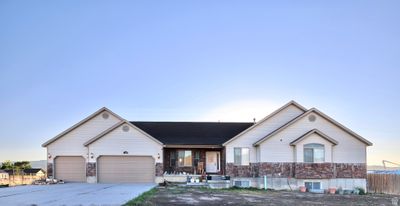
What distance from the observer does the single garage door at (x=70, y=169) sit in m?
37.6

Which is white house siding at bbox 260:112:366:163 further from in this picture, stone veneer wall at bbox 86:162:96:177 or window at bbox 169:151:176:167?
stone veneer wall at bbox 86:162:96:177

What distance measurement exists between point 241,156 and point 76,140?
1314 centimetres

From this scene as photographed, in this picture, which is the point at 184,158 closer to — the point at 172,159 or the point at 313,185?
the point at 172,159

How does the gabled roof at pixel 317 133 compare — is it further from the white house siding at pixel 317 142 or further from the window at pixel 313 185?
the window at pixel 313 185

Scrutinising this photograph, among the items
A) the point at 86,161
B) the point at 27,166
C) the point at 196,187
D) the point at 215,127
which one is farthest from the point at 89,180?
the point at 27,166

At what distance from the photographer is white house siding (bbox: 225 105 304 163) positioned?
1403 inches

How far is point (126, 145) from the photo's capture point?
121 feet

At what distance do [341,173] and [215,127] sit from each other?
40.9 ft

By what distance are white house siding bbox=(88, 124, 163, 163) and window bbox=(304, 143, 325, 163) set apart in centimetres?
1096

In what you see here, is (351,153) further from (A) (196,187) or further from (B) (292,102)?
(A) (196,187)

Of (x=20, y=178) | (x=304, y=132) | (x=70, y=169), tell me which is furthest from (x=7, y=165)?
(x=304, y=132)

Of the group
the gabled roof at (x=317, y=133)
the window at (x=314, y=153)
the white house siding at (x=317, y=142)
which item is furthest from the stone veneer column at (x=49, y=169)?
the window at (x=314, y=153)

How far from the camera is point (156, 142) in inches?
1451

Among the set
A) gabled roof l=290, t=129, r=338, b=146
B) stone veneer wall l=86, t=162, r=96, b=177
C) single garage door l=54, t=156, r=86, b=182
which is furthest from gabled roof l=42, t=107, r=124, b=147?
gabled roof l=290, t=129, r=338, b=146
